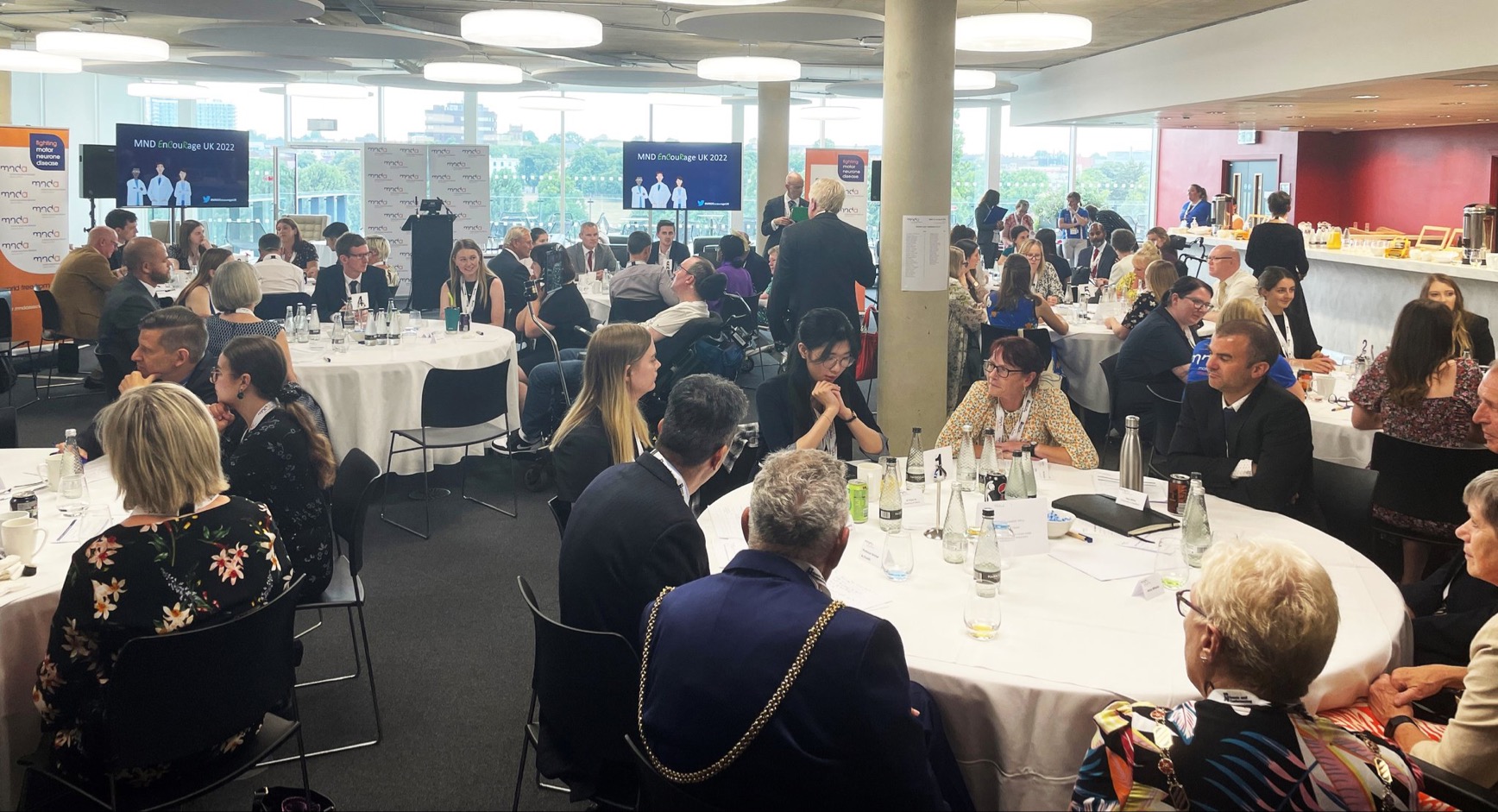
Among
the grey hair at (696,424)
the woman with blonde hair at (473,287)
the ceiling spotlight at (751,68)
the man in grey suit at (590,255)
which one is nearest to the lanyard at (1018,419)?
the grey hair at (696,424)

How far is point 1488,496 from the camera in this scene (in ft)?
8.52

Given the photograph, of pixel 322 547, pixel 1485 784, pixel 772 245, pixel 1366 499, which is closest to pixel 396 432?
pixel 322 547

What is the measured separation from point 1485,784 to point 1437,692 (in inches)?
17.3

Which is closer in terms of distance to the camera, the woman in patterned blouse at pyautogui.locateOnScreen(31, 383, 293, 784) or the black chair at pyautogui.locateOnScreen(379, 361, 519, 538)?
the woman in patterned blouse at pyautogui.locateOnScreen(31, 383, 293, 784)

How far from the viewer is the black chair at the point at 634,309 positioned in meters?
8.55

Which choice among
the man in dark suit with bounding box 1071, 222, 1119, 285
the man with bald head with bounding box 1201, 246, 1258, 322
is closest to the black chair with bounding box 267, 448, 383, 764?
the man with bald head with bounding box 1201, 246, 1258, 322

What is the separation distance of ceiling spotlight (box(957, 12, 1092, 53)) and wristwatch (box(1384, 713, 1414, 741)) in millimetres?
4723

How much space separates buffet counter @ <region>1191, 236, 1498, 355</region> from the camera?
8.79 metres

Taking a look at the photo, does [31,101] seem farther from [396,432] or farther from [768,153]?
[396,432]

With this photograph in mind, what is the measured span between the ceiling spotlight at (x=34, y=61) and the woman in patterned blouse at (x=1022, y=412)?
954 cm

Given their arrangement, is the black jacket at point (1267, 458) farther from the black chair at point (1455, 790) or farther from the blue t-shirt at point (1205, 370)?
the black chair at point (1455, 790)

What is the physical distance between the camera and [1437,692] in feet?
8.52

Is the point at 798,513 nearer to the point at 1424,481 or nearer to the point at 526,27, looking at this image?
the point at 1424,481

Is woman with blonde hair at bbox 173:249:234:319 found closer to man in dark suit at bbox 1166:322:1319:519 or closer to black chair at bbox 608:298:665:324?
black chair at bbox 608:298:665:324
